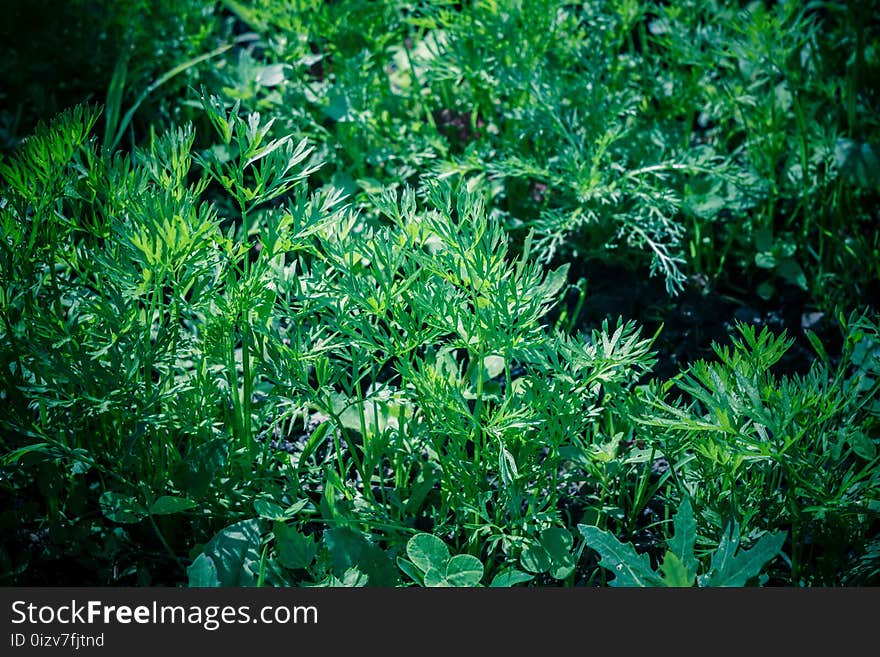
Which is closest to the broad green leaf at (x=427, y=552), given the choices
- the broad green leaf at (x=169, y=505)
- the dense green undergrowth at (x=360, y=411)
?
the dense green undergrowth at (x=360, y=411)

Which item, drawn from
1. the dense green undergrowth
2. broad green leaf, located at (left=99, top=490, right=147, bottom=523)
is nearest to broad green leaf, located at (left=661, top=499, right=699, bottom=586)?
the dense green undergrowth

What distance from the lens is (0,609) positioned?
122cm

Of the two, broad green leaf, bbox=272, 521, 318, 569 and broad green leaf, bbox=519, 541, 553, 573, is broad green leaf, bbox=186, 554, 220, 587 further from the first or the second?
broad green leaf, bbox=519, 541, 553, 573

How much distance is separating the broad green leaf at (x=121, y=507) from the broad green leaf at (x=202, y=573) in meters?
0.17

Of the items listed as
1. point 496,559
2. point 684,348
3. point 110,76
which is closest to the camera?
point 496,559

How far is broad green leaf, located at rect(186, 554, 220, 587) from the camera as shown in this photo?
1.26m

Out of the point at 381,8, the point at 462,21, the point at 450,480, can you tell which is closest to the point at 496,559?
the point at 450,480

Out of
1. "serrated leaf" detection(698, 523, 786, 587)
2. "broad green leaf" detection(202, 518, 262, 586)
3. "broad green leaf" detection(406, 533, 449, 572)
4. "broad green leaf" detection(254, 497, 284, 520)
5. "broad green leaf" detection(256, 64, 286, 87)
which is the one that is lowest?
"broad green leaf" detection(202, 518, 262, 586)

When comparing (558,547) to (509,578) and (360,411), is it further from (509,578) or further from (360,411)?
(360,411)

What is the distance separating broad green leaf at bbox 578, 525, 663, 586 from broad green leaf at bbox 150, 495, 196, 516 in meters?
0.62

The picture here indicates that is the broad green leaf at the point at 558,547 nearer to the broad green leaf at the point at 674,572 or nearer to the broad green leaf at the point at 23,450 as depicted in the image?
the broad green leaf at the point at 674,572

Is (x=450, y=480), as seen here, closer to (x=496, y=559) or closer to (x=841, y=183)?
(x=496, y=559)

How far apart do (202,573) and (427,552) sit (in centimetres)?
35

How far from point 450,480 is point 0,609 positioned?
2.34 ft
